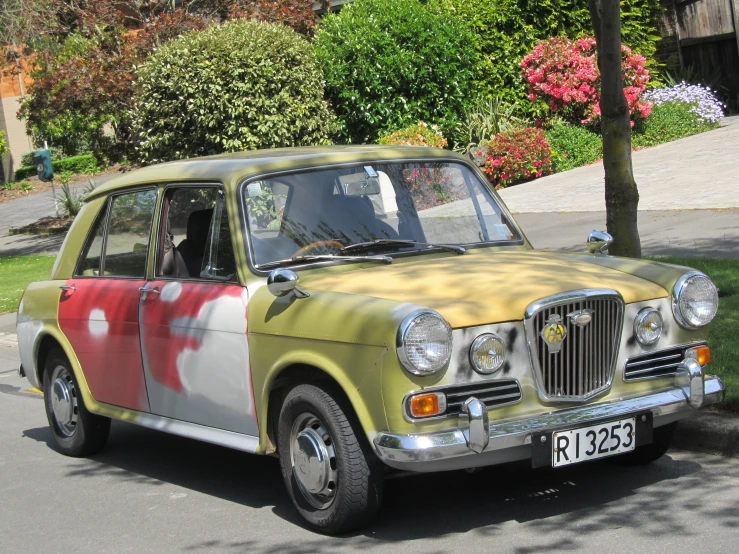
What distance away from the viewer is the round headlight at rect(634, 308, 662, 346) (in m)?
5.02

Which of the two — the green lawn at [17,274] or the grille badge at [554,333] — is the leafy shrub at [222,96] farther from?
the grille badge at [554,333]

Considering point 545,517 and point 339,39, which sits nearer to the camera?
point 545,517

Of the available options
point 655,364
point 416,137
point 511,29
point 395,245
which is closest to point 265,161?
point 395,245

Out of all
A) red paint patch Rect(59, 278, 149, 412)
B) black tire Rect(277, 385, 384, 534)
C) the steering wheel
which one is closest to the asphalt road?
black tire Rect(277, 385, 384, 534)

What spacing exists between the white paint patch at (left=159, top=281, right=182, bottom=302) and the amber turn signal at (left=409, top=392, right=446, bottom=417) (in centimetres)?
189

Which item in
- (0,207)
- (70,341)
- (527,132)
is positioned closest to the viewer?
(70,341)

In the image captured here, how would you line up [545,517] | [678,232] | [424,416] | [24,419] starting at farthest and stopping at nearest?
[678,232] < [24,419] < [545,517] < [424,416]

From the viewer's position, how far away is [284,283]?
507 cm

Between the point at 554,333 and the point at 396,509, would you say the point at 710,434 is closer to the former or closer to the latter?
the point at 554,333

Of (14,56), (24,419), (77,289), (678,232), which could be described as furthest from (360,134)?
(77,289)

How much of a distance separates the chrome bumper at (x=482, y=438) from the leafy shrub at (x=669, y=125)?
16.2 metres

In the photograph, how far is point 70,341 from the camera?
679cm

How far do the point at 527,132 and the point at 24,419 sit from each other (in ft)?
41.5

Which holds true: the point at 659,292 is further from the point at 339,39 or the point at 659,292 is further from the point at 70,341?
the point at 339,39
